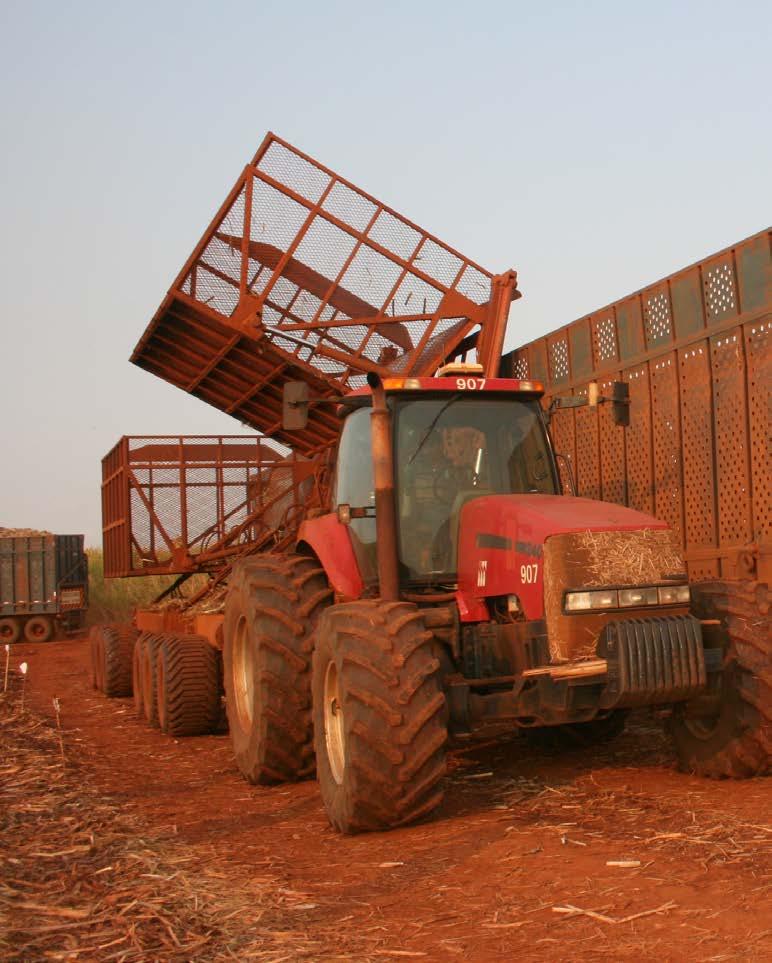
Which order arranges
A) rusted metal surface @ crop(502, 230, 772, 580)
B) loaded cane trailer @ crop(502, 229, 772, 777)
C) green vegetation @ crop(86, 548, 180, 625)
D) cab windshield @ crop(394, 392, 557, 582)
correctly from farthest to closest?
green vegetation @ crop(86, 548, 180, 625), rusted metal surface @ crop(502, 230, 772, 580), cab windshield @ crop(394, 392, 557, 582), loaded cane trailer @ crop(502, 229, 772, 777)

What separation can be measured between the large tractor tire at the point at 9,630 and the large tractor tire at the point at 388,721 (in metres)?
19.2

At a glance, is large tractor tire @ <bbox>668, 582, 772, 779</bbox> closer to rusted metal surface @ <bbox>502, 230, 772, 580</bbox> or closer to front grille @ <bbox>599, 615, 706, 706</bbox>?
front grille @ <bbox>599, 615, 706, 706</bbox>

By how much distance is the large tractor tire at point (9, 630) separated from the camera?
76.6ft

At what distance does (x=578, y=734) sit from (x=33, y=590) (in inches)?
706

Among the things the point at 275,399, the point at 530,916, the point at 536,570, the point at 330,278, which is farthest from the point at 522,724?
the point at 275,399

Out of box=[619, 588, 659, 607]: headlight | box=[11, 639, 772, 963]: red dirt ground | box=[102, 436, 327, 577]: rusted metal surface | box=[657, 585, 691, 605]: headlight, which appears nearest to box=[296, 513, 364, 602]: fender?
box=[11, 639, 772, 963]: red dirt ground

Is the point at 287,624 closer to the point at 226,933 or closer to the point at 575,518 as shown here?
the point at 575,518

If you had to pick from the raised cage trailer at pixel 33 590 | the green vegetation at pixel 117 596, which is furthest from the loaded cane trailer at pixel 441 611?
the green vegetation at pixel 117 596

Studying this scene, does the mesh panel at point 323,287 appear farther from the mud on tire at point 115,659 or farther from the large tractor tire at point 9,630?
the large tractor tire at point 9,630

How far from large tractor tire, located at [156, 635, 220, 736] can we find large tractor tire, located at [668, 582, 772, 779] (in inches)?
187

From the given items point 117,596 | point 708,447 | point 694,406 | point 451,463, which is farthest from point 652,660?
point 117,596

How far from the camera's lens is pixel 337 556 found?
696 centimetres

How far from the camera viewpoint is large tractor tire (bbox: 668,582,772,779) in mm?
5871

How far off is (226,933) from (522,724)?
7.89 feet
